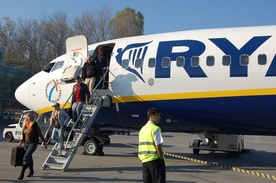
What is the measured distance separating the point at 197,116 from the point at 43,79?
7296 mm

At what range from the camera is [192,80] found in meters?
13.3

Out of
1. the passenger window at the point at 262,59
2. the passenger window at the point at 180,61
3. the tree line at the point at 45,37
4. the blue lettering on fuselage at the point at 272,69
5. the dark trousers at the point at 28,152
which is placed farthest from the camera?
the tree line at the point at 45,37

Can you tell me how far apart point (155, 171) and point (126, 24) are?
69.0 metres

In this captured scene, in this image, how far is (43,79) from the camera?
1664 centimetres

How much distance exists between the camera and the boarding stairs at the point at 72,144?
40.7ft

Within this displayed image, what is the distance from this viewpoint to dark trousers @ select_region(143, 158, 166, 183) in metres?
7.01

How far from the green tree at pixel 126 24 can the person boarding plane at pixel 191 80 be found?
176 feet

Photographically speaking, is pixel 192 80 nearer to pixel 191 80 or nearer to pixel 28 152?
pixel 191 80

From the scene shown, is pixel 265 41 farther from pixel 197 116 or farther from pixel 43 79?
pixel 43 79

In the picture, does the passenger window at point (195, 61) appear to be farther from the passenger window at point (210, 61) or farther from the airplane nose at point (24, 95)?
the airplane nose at point (24, 95)

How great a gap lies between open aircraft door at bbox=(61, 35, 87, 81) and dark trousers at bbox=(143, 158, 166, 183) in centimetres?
860

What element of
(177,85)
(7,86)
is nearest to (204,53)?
(177,85)

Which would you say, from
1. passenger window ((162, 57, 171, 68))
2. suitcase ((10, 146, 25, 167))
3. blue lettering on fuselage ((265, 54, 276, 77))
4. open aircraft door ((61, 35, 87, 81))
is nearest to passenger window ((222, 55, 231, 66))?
blue lettering on fuselage ((265, 54, 276, 77))

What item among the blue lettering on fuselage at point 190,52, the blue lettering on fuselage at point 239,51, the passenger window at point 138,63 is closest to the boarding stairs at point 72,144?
the passenger window at point 138,63
